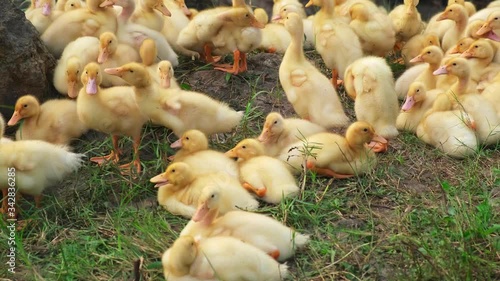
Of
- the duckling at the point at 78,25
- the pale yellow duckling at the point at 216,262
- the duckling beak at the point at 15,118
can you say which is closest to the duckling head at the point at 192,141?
the duckling beak at the point at 15,118

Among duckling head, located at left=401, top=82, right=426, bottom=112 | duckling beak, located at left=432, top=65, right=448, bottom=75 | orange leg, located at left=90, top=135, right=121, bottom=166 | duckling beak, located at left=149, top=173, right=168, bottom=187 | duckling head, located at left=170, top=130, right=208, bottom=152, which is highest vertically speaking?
duckling beak, located at left=432, top=65, right=448, bottom=75

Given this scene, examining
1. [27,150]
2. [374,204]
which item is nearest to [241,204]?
[374,204]

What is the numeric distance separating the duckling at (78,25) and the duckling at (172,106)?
86 cm

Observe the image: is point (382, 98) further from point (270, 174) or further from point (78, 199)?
point (78, 199)

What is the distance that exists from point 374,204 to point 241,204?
0.76 metres

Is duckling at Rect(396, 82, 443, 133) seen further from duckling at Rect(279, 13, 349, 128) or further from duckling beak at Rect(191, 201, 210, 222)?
duckling beak at Rect(191, 201, 210, 222)

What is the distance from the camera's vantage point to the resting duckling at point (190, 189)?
4781 millimetres

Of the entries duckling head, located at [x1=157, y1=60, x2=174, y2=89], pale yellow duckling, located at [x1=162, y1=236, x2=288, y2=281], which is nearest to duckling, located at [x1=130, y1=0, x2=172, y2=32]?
duckling head, located at [x1=157, y1=60, x2=174, y2=89]

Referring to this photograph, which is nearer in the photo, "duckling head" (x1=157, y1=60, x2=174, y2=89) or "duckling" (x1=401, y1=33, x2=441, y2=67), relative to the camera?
"duckling head" (x1=157, y1=60, x2=174, y2=89)

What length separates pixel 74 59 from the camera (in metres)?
5.60

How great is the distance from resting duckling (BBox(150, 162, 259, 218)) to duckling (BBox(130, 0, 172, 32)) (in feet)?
5.90

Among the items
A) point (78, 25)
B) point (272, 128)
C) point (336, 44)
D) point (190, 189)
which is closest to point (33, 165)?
point (190, 189)

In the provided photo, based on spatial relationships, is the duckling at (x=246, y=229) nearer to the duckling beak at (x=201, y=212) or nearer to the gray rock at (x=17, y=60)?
the duckling beak at (x=201, y=212)

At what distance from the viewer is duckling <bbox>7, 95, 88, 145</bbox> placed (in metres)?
5.39
